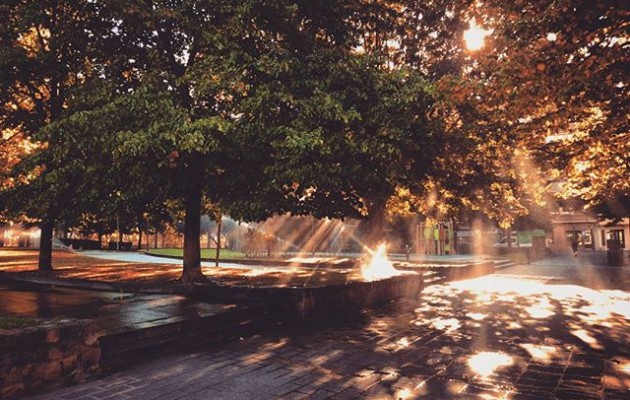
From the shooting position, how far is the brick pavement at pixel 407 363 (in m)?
4.87

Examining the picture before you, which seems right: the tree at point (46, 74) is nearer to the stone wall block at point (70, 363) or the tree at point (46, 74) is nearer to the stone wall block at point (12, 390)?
the stone wall block at point (70, 363)

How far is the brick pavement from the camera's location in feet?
16.0

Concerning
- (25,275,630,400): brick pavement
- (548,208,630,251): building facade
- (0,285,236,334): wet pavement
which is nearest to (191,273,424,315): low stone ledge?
(25,275,630,400): brick pavement

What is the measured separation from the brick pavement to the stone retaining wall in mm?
228

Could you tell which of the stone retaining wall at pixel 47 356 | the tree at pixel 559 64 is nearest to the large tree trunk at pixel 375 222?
the tree at pixel 559 64

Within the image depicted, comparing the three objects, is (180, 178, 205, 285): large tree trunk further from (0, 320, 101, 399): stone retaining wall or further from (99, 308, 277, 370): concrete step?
(0, 320, 101, 399): stone retaining wall

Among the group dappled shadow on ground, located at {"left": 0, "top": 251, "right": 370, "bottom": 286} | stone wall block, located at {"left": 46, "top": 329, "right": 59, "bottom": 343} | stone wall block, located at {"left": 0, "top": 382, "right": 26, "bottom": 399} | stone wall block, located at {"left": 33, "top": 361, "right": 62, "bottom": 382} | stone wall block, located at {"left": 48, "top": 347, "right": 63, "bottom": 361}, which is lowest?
stone wall block, located at {"left": 0, "top": 382, "right": 26, "bottom": 399}

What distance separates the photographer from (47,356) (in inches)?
192

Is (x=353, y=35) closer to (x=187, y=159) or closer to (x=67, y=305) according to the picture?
(x=187, y=159)

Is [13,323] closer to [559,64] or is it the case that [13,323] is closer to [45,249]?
[559,64]

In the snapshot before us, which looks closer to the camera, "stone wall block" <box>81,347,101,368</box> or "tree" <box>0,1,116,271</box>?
"stone wall block" <box>81,347,101,368</box>

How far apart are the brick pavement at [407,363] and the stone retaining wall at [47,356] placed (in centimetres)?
23

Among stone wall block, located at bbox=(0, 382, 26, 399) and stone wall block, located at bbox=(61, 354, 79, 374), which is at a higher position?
stone wall block, located at bbox=(61, 354, 79, 374)

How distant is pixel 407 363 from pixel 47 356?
463cm
